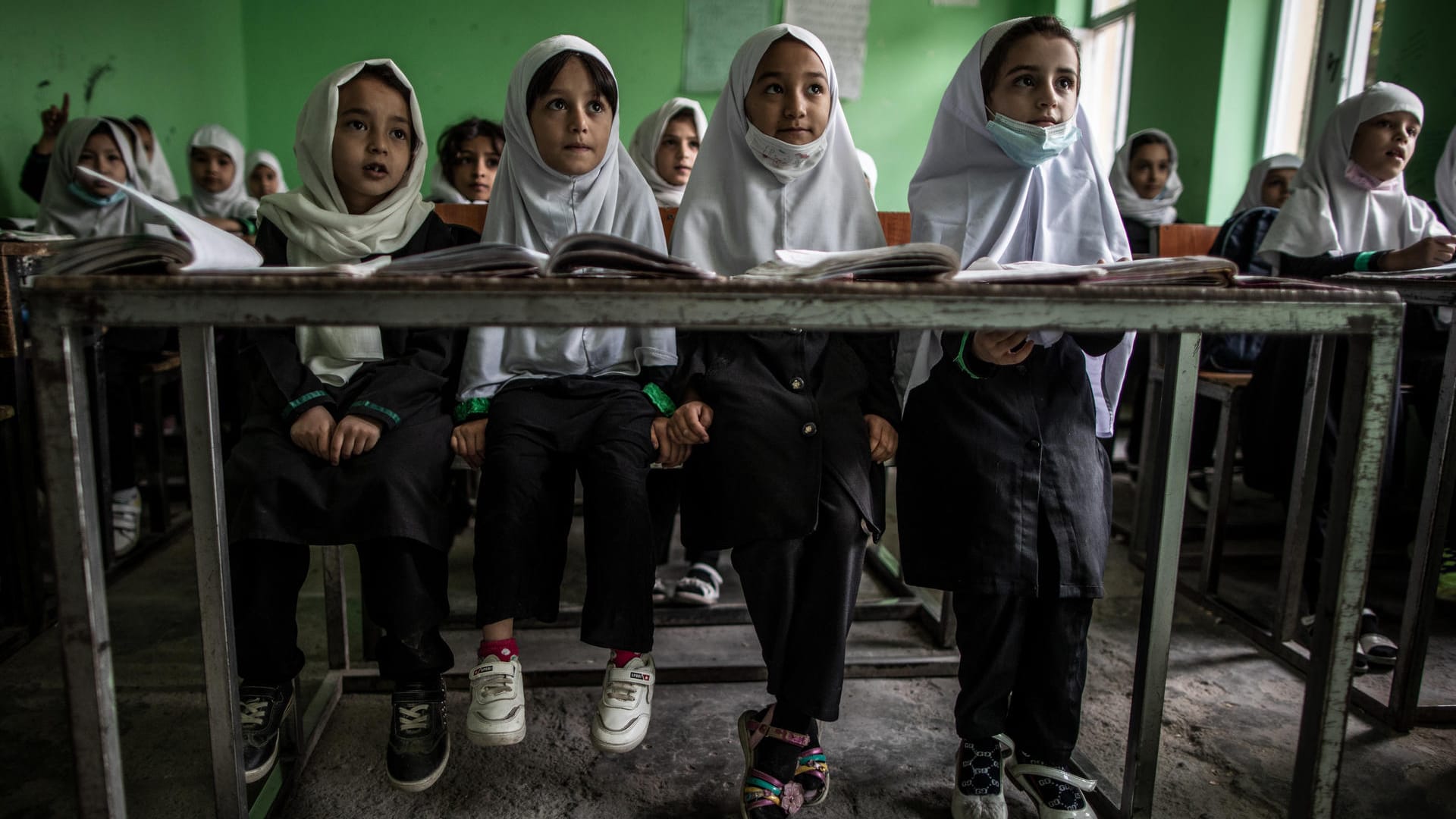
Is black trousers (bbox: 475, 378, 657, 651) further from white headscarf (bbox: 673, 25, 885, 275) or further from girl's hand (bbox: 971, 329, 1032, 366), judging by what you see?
girl's hand (bbox: 971, 329, 1032, 366)

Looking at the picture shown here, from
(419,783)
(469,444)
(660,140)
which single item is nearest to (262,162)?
(660,140)

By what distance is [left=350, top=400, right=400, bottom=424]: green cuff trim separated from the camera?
137 centimetres

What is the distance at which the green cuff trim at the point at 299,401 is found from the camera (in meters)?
1.36

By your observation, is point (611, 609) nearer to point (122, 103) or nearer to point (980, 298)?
point (980, 298)

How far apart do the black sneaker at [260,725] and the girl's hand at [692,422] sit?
2.36 feet

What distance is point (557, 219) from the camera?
5.37 ft

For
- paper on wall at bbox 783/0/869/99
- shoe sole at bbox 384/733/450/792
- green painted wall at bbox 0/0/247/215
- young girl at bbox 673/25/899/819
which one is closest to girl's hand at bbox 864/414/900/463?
young girl at bbox 673/25/899/819

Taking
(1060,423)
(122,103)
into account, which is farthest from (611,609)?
(122,103)

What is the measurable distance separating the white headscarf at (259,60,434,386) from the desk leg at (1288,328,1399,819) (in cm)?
144

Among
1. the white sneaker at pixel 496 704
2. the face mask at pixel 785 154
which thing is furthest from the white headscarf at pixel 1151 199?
the white sneaker at pixel 496 704

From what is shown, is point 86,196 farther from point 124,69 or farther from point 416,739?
point 416,739

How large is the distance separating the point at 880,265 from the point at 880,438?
0.43 meters

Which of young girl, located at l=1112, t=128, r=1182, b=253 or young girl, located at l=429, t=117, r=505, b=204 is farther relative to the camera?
young girl, located at l=1112, t=128, r=1182, b=253

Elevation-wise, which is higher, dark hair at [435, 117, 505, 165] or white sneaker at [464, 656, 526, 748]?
dark hair at [435, 117, 505, 165]
